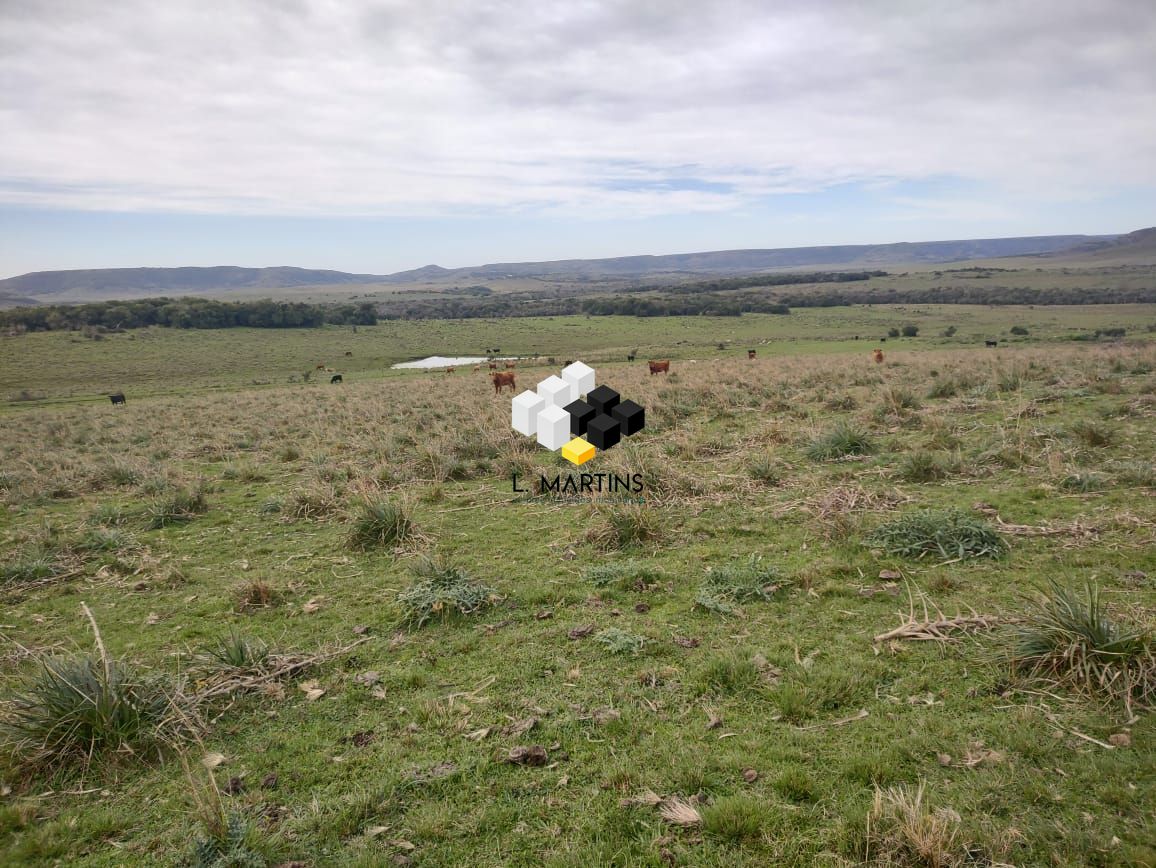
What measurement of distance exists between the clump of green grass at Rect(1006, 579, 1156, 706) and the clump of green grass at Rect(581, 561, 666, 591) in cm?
343

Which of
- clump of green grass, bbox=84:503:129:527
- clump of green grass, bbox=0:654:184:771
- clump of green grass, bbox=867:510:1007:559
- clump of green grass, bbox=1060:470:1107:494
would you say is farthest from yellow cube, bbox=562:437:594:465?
clump of green grass, bbox=0:654:184:771

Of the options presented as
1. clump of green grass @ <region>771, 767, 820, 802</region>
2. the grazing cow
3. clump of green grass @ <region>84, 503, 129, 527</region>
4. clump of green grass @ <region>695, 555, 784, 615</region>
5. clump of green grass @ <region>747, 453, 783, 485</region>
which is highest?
the grazing cow

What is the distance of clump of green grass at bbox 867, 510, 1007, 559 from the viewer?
6934mm

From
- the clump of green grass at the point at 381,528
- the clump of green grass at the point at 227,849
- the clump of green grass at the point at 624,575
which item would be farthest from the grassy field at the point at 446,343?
the clump of green grass at the point at 227,849

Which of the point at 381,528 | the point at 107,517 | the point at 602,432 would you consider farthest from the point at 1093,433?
the point at 107,517

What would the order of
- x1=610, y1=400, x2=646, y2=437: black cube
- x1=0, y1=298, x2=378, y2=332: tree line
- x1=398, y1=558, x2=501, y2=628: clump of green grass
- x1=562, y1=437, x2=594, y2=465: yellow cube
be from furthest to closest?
x1=0, y1=298, x2=378, y2=332: tree line < x1=610, y1=400, x2=646, y2=437: black cube < x1=562, y1=437, x2=594, y2=465: yellow cube < x1=398, y1=558, x2=501, y2=628: clump of green grass

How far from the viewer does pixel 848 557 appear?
7.20 meters

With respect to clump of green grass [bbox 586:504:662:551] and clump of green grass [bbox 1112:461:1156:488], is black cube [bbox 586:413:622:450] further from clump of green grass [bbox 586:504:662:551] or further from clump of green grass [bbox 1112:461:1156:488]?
clump of green grass [bbox 1112:461:1156:488]

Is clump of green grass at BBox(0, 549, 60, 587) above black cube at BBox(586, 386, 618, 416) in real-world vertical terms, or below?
below

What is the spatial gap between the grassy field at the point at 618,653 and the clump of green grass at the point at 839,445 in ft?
0.24

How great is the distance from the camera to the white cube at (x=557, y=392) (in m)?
14.4

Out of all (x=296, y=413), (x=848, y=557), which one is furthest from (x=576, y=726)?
(x=296, y=413)

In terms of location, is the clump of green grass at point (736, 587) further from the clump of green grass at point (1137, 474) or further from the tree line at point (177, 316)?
the tree line at point (177, 316)

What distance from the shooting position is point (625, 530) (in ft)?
27.5
